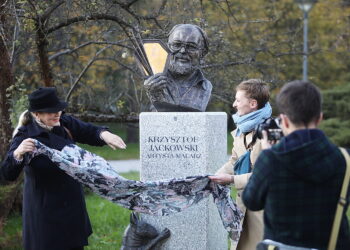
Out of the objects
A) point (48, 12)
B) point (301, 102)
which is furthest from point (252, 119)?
point (48, 12)

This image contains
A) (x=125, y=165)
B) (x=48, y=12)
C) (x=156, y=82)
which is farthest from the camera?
(x=125, y=165)

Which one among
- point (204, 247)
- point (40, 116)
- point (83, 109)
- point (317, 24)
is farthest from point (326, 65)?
point (40, 116)

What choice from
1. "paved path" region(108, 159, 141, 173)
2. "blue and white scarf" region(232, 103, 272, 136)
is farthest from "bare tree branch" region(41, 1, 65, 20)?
"paved path" region(108, 159, 141, 173)

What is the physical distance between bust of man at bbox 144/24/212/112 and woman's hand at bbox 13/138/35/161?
211 cm

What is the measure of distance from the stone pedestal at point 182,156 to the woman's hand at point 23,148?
1842mm

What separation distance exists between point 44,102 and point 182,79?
7.28 ft

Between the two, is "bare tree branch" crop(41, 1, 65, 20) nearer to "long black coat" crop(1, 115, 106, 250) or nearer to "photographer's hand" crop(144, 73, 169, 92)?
"photographer's hand" crop(144, 73, 169, 92)

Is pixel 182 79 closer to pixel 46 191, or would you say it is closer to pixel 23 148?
pixel 46 191

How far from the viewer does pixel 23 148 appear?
5.11m

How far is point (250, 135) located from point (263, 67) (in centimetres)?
678

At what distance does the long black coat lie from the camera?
5.38 meters

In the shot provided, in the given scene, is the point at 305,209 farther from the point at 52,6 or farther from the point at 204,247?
the point at 52,6

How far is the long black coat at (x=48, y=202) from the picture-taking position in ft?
17.6

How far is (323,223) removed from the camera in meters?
3.81
